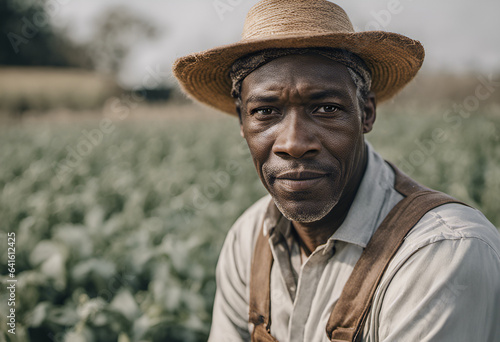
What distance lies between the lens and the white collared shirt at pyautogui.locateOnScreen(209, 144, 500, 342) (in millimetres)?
1368

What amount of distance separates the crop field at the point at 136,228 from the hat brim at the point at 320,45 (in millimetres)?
1409

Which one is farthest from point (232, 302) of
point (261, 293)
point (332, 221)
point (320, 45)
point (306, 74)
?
point (320, 45)

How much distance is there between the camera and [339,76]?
1.70 meters

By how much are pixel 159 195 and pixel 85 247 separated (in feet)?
7.79

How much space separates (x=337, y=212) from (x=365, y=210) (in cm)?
14

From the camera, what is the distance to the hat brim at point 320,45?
5.30ft

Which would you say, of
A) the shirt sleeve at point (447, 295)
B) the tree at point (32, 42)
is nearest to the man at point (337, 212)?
the shirt sleeve at point (447, 295)

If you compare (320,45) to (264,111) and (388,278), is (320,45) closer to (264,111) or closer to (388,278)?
(264,111)

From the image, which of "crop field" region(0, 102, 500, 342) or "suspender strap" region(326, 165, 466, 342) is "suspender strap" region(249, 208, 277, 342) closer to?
"suspender strap" region(326, 165, 466, 342)

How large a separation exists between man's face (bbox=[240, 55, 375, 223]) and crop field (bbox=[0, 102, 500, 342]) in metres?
1.36

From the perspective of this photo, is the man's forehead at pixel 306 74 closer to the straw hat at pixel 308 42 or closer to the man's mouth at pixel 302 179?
the straw hat at pixel 308 42

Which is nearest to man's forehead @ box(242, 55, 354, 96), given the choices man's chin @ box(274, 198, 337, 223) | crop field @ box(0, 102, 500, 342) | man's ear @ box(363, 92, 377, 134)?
man's ear @ box(363, 92, 377, 134)

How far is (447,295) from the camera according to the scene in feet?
4.49

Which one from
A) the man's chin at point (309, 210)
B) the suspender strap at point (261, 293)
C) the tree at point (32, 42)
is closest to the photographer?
the man's chin at point (309, 210)
